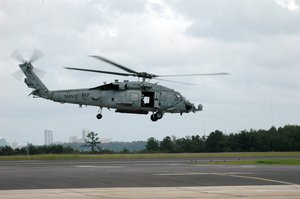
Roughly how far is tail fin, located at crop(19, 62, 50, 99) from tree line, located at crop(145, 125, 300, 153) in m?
50.4

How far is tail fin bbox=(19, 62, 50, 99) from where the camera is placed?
57.2 metres

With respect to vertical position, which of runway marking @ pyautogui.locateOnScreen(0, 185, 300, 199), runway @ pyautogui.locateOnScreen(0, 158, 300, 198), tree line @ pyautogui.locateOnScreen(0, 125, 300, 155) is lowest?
runway marking @ pyautogui.locateOnScreen(0, 185, 300, 199)

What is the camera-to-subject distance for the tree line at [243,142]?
4296 inches

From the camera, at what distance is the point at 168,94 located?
5875cm

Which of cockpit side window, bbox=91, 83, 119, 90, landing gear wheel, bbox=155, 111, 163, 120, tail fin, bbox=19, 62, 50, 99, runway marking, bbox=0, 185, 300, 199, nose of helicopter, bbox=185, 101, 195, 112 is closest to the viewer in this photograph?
runway marking, bbox=0, 185, 300, 199

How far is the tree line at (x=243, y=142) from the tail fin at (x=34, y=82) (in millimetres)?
50403

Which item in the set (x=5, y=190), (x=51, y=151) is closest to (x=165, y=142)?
(x=51, y=151)

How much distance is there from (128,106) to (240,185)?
1010 inches

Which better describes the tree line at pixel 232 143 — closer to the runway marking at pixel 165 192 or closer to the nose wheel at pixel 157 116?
the nose wheel at pixel 157 116

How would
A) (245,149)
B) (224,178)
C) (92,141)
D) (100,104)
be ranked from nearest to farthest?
(224,178) < (100,104) < (245,149) < (92,141)

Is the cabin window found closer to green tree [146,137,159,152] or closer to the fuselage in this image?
the fuselage

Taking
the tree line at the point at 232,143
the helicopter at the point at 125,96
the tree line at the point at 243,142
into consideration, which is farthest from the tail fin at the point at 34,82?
the tree line at the point at 243,142

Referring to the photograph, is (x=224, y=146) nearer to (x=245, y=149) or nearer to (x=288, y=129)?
(x=245, y=149)

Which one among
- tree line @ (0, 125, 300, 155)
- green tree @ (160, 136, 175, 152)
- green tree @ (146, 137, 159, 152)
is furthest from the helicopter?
green tree @ (146, 137, 159, 152)
